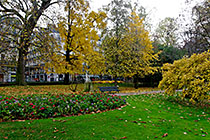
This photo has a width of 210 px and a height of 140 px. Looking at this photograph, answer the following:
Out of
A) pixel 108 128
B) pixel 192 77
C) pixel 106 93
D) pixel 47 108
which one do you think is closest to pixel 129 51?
pixel 106 93

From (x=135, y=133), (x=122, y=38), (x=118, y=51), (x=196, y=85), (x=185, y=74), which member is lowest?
(x=135, y=133)

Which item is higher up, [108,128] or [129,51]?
[129,51]

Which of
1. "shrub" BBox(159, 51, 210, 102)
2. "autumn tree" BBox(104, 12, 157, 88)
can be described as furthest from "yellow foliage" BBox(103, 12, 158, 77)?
"shrub" BBox(159, 51, 210, 102)

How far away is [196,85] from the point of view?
27.6ft

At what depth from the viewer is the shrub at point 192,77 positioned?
26.7 ft

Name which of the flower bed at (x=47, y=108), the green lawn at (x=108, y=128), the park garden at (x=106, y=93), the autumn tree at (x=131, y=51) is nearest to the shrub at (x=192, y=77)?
the park garden at (x=106, y=93)

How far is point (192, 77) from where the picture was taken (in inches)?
339

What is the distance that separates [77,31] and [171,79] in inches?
451

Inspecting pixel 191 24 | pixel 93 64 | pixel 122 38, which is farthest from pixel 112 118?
pixel 191 24

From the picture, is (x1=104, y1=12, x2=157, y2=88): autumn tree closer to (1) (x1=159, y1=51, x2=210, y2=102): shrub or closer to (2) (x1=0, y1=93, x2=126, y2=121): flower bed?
(1) (x1=159, y1=51, x2=210, y2=102): shrub

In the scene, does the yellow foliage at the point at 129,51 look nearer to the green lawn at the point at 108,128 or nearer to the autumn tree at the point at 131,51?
the autumn tree at the point at 131,51

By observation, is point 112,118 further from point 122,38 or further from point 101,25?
point 101,25

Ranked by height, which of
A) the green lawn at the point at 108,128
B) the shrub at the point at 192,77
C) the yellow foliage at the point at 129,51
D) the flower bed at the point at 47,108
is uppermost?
the yellow foliage at the point at 129,51

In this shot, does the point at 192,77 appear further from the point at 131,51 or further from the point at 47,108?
the point at 131,51
